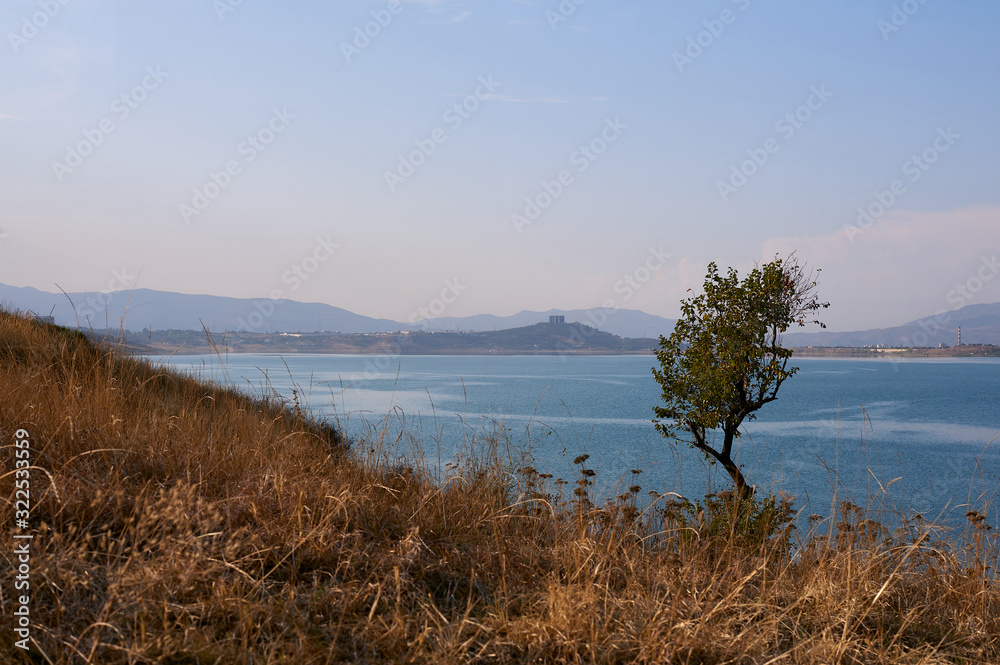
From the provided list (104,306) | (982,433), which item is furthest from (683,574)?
(982,433)

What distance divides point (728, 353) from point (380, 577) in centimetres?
1627

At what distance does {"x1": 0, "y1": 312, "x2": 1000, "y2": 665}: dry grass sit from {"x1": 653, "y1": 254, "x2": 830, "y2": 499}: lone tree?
43.4 feet

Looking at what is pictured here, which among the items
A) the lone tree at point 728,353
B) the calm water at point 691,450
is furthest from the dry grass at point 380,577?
the lone tree at point 728,353

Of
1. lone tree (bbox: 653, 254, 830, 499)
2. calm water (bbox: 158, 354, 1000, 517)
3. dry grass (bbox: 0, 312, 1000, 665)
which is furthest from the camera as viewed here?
lone tree (bbox: 653, 254, 830, 499)

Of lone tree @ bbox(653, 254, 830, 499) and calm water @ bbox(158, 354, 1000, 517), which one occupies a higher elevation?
lone tree @ bbox(653, 254, 830, 499)

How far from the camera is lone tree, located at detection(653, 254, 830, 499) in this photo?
696 inches

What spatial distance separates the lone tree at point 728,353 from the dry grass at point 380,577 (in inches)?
521

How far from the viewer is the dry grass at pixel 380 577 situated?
2.66 m

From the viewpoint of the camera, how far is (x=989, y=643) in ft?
10.7

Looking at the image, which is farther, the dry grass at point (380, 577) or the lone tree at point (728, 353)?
the lone tree at point (728, 353)

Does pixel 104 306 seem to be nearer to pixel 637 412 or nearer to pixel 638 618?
pixel 638 618

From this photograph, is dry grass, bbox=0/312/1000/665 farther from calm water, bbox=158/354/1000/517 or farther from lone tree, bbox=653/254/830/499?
lone tree, bbox=653/254/830/499

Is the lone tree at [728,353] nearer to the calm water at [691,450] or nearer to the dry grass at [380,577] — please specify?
the calm water at [691,450]

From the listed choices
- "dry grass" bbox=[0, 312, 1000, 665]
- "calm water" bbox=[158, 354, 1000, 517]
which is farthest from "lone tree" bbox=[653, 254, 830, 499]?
"dry grass" bbox=[0, 312, 1000, 665]
